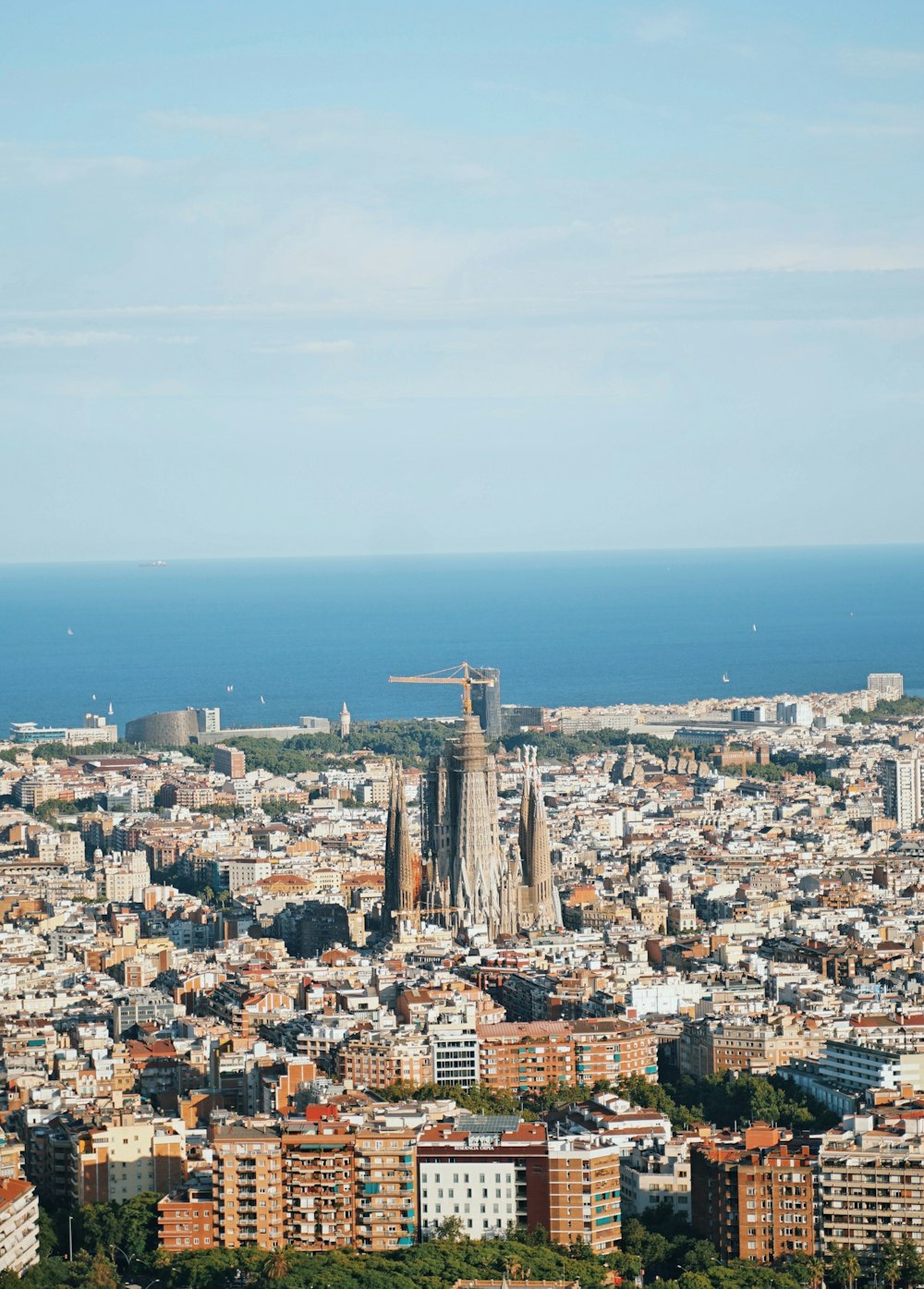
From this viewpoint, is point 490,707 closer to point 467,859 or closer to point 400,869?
point 467,859

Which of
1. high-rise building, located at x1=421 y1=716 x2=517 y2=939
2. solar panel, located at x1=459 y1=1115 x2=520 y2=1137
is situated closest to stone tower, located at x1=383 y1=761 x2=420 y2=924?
high-rise building, located at x1=421 y1=716 x2=517 y2=939

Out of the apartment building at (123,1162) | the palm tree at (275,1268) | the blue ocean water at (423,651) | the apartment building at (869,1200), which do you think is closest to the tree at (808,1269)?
the apartment building at (869,1200)

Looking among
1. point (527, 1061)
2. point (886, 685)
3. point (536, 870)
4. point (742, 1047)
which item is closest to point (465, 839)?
Result: point (536, 870)

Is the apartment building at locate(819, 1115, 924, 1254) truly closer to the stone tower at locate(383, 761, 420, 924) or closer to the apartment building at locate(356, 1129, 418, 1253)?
the apartment building at locate(356, 1129, 418, 1253)

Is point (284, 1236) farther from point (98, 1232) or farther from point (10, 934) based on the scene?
point (10, 934)

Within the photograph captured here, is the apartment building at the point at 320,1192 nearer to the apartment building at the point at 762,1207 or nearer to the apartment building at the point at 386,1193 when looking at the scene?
the apartment building at the point at 386,1193

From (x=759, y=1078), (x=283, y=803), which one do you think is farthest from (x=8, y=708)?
(x=759, y=1078)
